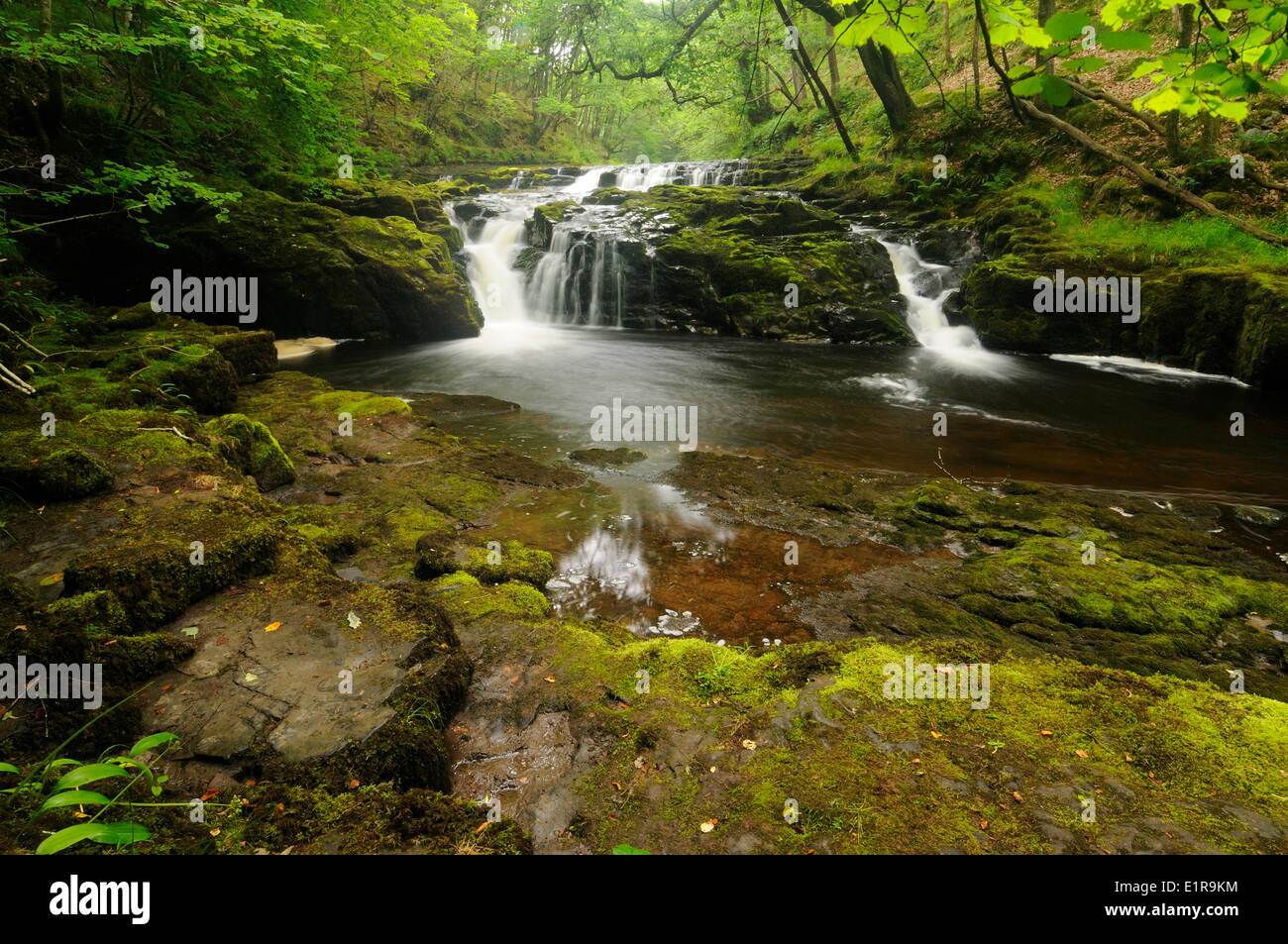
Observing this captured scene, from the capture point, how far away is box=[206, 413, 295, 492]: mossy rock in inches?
213

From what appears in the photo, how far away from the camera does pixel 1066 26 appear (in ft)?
6.00

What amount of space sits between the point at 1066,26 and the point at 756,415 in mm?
7714

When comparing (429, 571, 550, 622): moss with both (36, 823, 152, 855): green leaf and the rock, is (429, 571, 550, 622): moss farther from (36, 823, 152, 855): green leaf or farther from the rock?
the rock

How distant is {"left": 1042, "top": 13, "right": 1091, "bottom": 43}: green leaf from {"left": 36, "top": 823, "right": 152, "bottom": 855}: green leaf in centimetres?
358

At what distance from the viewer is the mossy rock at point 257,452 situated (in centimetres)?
542

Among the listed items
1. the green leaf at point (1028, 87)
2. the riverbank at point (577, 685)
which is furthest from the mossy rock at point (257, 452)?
the green leaf at point (1028, 87)

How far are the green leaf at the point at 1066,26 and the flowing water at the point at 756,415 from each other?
331cm

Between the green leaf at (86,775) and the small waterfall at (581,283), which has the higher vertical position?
the small waterfall at (581,283)

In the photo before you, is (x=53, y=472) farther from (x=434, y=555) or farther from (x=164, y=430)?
(x=434, y=555)

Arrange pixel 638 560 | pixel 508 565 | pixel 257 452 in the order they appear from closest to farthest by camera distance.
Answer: pixel 508 565
pixel 638 560
pixel 257 452

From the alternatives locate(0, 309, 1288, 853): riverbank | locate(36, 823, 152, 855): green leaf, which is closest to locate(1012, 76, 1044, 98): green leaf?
locate(0, 309, 1288, 853): riverbank

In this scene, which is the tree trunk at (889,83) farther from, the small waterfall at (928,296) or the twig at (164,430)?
the twig at (164,430)

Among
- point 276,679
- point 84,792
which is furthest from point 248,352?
point 84,792
